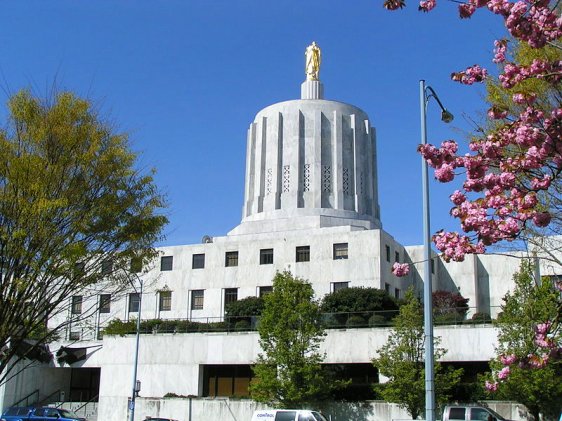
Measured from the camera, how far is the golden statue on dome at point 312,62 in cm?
6881

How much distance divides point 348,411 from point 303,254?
20.3 meters

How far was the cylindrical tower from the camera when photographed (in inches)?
2416

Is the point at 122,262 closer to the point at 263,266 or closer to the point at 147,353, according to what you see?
the point at 147,353

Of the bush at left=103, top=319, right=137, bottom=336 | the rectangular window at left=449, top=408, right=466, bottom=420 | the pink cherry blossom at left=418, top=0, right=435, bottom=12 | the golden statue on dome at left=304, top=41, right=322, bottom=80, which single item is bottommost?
the rectangular window at left=449, top=408, right=466, bottom=420

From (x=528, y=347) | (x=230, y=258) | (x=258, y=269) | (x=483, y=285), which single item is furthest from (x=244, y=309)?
(x=483, y=285)

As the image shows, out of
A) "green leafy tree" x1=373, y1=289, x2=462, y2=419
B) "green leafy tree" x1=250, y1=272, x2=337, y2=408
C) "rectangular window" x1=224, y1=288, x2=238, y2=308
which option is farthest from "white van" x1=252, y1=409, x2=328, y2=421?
"rectangular window" x1=224, y1=288, x2=238, y2=308

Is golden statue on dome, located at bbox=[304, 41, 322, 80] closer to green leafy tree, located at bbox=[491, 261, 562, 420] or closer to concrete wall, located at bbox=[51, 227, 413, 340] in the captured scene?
concrete wall, located at bbox=[51, 227, 413, 340]

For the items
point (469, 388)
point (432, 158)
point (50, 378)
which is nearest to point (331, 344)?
point (469, 388)

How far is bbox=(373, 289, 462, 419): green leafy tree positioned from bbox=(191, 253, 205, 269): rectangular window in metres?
27.8

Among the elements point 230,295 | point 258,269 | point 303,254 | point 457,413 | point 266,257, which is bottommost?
point 457,413

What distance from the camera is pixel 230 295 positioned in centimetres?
5941

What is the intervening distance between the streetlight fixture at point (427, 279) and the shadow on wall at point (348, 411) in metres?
20.8

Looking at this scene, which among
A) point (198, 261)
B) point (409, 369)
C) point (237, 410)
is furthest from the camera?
point (198, 261)

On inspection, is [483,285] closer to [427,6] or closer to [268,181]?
[268,181]
